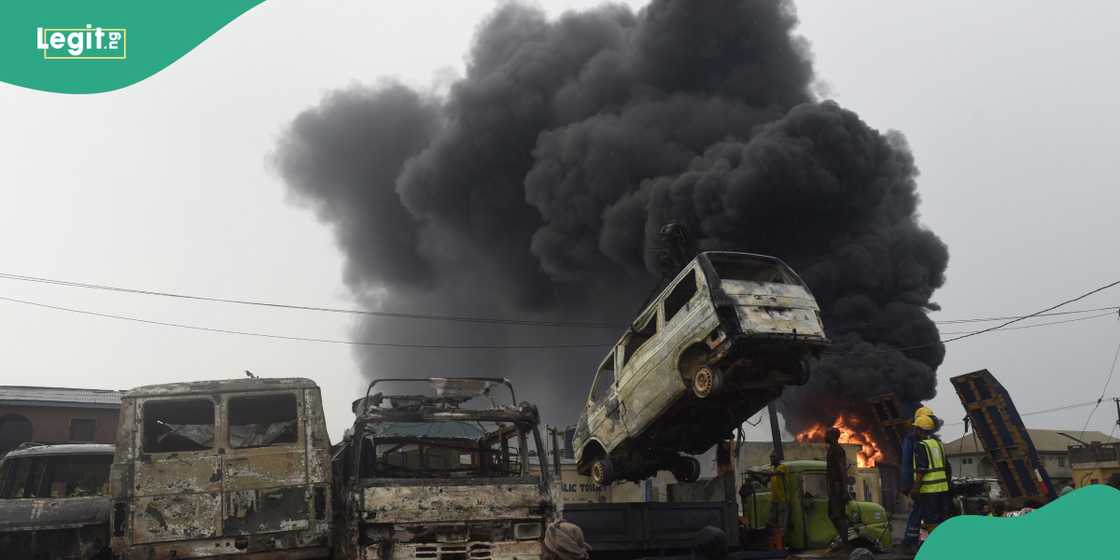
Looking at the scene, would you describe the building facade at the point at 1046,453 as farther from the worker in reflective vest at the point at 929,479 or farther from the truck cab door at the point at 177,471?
the truck cab door at the point at 177,471

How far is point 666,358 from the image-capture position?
9.52 metres

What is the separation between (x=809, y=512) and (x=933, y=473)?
261 cm

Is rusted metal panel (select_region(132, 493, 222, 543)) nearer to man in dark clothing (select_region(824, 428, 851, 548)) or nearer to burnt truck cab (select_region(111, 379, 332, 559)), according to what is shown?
burnt truck cab (select_region(111, 379, 332, 559))

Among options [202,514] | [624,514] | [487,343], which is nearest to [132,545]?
[202,514]

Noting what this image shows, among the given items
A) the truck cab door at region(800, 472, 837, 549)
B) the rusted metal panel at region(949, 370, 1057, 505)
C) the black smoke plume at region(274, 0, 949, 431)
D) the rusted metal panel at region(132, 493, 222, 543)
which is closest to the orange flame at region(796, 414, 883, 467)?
the black smoke plume at region(274, 0, 949, 431)

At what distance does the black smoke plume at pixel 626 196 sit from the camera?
32250 millimetres

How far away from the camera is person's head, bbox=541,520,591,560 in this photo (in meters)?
3.17

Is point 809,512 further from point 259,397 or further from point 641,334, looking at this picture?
point 259,397

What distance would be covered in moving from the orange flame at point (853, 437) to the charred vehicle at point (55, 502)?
2156 centimetres

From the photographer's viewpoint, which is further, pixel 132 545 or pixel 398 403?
pixel 398 403

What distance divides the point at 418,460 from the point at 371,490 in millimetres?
1472

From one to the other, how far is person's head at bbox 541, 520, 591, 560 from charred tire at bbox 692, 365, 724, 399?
5.71m

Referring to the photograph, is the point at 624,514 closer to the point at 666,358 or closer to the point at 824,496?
the point at 666,358

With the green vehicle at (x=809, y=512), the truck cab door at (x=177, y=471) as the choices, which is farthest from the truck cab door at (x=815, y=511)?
the truck cab door at (x=177, y=471)
